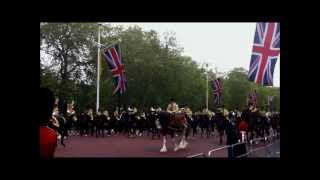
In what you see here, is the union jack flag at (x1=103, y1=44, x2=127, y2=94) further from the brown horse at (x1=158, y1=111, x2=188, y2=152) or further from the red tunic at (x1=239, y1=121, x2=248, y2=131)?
the red tunic at (x1=239, y1=121, x2=248, y2=131)

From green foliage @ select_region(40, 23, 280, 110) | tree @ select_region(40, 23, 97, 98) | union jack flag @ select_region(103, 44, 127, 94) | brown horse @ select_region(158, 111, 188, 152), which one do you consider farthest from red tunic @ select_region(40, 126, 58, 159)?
tree @ select_region(40, 23, 97, 98)

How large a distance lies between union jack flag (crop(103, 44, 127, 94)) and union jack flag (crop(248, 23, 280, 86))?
12761 mm

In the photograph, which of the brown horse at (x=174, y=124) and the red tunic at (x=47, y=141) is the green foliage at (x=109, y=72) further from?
the red tunic at (x=47, y=141)

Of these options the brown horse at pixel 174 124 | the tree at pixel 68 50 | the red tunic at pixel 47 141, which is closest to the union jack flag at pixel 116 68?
the brown horse at pixel 174 124

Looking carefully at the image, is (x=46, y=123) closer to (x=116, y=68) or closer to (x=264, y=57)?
(x=264, y=57)

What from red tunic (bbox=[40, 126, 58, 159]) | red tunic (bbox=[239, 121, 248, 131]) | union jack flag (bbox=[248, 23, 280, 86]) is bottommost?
red tunic (bbox=[239, 121, 248, 131])

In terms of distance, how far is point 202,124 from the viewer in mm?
24016

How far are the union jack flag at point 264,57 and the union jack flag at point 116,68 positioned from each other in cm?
1276

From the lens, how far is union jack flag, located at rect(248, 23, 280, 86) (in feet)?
26.9

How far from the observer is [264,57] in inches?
329

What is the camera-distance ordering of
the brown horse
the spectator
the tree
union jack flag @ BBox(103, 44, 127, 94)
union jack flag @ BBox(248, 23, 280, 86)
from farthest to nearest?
1. the tree
2. union jack flag @ BBox(103, 44, 127, 94)
3. the brown horse
4. union jack flag @ BBox(248, 23, 280, 86)
5. the spectator

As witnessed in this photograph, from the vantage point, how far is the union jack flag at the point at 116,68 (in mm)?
21188
